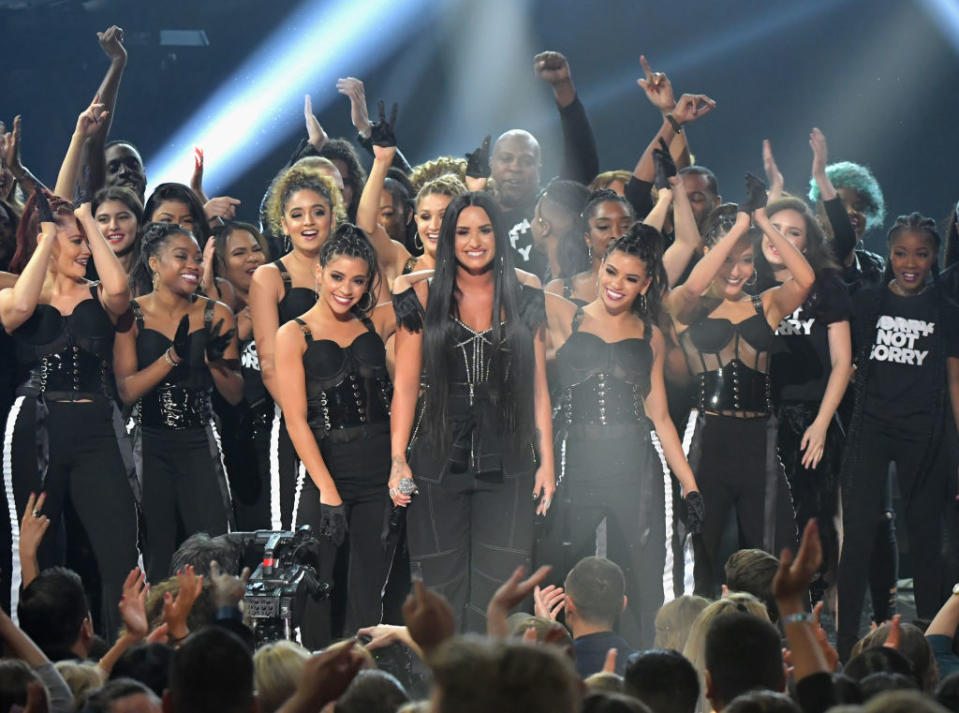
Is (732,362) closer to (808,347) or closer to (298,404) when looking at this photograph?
(808,347)

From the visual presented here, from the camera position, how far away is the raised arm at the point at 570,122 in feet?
22.2

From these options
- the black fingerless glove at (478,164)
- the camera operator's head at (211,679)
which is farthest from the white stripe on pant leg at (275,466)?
the camera operator's head at (211,679)

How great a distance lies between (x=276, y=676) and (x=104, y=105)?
174 inches

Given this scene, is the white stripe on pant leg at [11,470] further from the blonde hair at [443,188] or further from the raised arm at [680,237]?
the raised arm at [680,237]

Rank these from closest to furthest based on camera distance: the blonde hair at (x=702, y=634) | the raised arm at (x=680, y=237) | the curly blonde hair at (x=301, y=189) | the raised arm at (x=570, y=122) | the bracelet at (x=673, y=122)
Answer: the blonde hair at (x=702, y=634) → the curly blonde hair at (x=301, y=189) → the raised arm at (x=680, y=237) → the bracelet at (x=673, y=122) → the raised arm at (x=570, y=122)

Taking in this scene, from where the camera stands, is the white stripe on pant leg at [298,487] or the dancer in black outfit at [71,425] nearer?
the white stripe on pant leg at [298,487]

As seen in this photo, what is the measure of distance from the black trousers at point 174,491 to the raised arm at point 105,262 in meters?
0.54

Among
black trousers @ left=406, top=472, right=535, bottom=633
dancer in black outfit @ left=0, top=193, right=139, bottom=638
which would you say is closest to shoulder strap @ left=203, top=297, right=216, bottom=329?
dancer in black outfit @ left=0, top=193, right=139, bottom=638

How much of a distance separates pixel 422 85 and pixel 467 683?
7033 millimetres

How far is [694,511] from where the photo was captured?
17.0 feet

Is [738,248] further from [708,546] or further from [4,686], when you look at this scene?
[4,686]

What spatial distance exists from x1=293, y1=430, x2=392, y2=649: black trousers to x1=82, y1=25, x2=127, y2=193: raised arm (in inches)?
83.7

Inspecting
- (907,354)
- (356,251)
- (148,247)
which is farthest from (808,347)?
(148,247)

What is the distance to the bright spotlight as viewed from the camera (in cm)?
823
